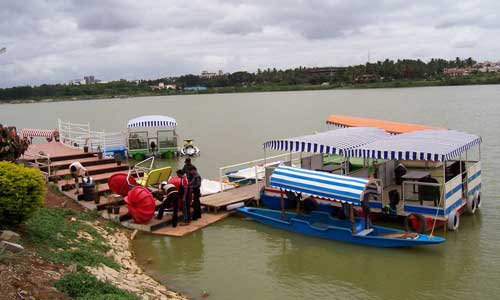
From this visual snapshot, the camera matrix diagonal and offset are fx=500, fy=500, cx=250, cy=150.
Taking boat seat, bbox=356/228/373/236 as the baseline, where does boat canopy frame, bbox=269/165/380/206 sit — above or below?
above

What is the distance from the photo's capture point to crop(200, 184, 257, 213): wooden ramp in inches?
578

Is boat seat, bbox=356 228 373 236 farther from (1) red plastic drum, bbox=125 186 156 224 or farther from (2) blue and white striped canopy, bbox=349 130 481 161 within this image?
(1) red plastic drum, bbox=125 186 156 224

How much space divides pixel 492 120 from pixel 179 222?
35.9m

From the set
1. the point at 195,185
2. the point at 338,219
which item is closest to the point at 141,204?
the point at 195,185

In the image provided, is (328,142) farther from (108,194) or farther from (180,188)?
(108,194)

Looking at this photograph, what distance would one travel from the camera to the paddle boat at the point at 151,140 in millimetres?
27938

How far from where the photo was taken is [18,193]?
325 inches

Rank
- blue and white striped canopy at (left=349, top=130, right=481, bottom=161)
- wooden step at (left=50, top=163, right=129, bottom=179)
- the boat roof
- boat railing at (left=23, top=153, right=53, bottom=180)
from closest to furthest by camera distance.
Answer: blue and white striped canopy at (left=349, top=130, right=481, bottom=161) < boat railing at (left=23, top=153, right=53, bottom=180) < wooden step at (left=50, top=163, right=129, bottom=179) < the boat roof

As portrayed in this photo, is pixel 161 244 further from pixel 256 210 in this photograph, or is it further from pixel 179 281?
pixel 256 210

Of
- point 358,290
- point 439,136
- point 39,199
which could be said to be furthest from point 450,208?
point 39,199

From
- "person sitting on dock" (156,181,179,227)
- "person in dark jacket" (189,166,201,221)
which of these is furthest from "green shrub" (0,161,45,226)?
"person in dark jacket" (189,166,201,221)

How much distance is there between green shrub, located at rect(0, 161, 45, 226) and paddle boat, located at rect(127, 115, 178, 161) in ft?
63.4

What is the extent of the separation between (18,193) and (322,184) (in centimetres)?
636

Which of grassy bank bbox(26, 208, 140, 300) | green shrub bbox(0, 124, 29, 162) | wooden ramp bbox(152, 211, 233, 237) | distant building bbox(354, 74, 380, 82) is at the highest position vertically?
distant building bbox(354, 74, 380, 82)
